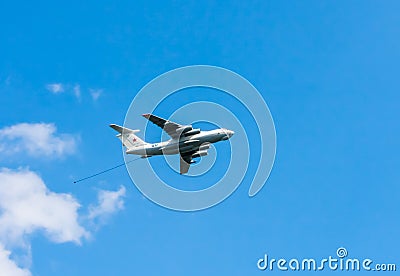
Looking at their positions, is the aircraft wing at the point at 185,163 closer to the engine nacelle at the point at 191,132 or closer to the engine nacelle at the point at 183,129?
the engine nacelle at the point at 191,132

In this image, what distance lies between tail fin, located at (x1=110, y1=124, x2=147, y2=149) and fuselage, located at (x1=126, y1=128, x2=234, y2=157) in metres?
3.76

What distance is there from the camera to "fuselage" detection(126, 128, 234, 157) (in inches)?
2525

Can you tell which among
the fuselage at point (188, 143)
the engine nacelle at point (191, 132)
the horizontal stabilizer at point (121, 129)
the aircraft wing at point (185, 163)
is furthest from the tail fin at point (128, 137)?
the engine nacelle at point (191, 132)

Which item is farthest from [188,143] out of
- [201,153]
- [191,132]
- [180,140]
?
[201,153]

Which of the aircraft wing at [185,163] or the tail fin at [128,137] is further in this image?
the tail fin at [128,137]

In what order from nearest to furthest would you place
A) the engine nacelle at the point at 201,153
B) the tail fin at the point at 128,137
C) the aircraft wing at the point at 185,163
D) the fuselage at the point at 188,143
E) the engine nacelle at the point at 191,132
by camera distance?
1. the engine nacelle at the point at 191,132
2. the fuselage at the point at 188,143
3. the engine nacelle at the point at 201,153
4. the aircraft wing at the point at 185,163
5. the tail fin at the point at 128,137

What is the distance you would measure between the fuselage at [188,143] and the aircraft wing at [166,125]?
0.92 m

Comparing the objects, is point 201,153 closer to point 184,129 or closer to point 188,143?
point 188,143

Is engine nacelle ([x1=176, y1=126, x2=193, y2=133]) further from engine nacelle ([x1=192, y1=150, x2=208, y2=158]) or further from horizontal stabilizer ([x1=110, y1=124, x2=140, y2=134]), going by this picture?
horizontal stabilizer ([x1=110, y1=124, x2=140, y2=134])

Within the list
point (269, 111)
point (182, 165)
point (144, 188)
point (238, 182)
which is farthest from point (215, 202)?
point (182, 165)

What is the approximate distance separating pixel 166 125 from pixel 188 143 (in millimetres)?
3444

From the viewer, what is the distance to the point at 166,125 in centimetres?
6369

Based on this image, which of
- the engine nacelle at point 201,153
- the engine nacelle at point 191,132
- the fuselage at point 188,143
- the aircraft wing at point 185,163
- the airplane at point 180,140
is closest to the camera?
the airplane at point 180,140

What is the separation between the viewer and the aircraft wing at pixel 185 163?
68.0 meters
